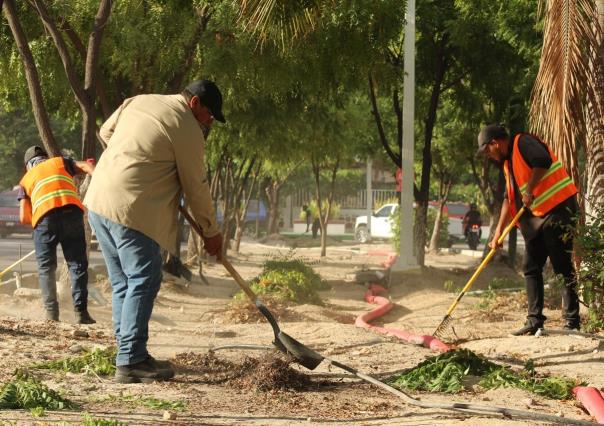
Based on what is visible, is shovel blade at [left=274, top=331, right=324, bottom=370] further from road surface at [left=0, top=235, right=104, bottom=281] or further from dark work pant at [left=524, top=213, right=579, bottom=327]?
road surface at [left=0, top=235, right=104, bottom=281]

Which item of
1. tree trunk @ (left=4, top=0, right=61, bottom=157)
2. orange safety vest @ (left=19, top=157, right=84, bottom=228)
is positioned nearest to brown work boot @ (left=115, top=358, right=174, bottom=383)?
orange safety vest @ (left=19, top=157, right=84, bottom=228)

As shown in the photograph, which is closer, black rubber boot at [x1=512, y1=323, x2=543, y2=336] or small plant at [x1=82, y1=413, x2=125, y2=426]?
small plant at [x1=82, y1=413, x2=125, y2=426]

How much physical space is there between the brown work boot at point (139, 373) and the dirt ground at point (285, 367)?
7 centimetres

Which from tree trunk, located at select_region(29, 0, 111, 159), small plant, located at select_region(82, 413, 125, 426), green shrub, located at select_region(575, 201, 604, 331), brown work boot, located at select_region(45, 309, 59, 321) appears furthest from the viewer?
tree trunk, located at select_region(29, 0, 111, 159)

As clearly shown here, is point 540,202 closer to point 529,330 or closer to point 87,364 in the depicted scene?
point 529,330

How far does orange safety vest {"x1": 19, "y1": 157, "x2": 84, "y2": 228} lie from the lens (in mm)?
9195

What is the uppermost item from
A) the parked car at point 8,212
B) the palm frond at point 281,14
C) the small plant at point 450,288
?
the palm frond at point 281,14

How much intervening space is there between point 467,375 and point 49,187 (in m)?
4.63

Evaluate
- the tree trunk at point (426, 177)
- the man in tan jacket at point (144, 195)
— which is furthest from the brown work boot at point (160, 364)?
the tree trunk at point (426, 177)

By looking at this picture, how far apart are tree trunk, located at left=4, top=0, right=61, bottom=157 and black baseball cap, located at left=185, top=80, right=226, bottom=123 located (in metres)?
5.48

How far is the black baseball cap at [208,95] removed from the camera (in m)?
6.37

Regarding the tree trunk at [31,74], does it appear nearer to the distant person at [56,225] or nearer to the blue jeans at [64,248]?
the distant person at [56,225]

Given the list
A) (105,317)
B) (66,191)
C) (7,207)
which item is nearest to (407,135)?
(105,317)

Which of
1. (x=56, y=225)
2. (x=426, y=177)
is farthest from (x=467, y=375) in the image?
(x=426, y=177)
